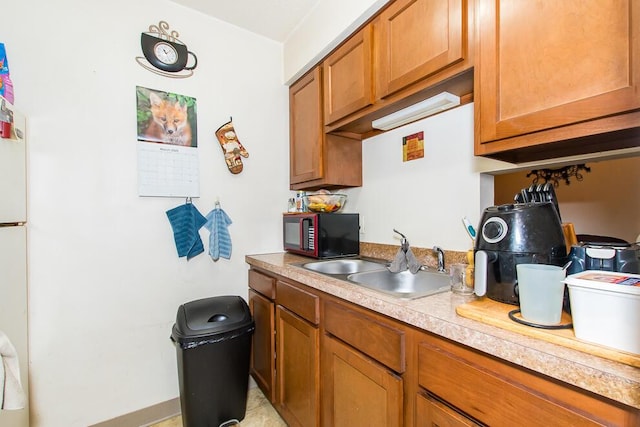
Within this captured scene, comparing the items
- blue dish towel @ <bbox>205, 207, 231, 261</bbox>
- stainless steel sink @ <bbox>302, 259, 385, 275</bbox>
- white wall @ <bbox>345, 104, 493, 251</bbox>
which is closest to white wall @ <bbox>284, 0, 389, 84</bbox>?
white wall @ <bbox>345, 104, 493, 251</bbox>

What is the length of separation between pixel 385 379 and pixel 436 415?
187 millimetres

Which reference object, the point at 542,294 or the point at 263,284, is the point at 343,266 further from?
the point at 542,294

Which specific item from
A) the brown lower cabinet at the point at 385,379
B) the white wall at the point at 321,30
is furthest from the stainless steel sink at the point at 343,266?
the white wall at the point at 321,30

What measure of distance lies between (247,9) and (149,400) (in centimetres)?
248

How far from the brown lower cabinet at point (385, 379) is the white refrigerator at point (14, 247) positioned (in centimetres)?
113

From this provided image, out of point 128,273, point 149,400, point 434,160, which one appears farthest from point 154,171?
point 434,160

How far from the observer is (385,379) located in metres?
0.97

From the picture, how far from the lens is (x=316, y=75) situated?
76.2 inches

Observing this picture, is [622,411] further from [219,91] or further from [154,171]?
[219,91]

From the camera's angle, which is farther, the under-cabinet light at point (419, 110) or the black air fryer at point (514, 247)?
the under-cabinet light at point (419, 110)

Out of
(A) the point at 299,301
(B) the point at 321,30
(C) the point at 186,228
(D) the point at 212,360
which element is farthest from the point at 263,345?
Result: (B) the point at 321,30

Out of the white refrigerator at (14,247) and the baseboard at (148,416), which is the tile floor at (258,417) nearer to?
the baseboard at (148,416)

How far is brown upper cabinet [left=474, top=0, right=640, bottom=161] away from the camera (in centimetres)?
74

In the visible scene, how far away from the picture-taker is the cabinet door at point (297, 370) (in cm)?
134
